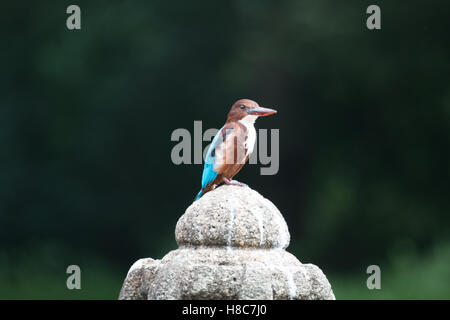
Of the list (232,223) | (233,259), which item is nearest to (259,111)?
(232,223)

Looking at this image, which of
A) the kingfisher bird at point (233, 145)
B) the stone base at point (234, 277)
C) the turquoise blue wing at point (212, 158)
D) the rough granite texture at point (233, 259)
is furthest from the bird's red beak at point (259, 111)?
the stone base at point (234, 277)

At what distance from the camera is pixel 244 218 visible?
4.60 meters

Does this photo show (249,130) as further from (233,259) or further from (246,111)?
(233,259)

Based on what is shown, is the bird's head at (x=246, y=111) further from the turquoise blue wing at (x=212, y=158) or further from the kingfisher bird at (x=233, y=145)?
the turquoise blue wing at (x=212, y=158)

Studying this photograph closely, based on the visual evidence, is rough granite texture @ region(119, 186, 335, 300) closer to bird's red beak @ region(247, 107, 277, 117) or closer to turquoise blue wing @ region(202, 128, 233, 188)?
turquoise blue wing @ region(202, 128, 233, 188)

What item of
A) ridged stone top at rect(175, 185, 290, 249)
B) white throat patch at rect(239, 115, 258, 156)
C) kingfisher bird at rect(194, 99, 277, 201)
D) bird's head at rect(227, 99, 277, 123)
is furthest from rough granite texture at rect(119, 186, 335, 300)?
bird's head at rect(227, 99, 277, 123)

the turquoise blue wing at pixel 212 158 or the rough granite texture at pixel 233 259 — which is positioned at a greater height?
the turquoise blue wing at pixel 212 158

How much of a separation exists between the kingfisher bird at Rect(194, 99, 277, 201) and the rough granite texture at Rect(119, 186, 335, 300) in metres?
0.15

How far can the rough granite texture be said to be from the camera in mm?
4414

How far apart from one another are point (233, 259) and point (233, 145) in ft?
2.80

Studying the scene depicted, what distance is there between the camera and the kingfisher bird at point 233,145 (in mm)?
4941

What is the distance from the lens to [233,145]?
4938 mm

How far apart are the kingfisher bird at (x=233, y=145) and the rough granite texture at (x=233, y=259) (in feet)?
0.50

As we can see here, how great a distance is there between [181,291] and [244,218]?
0.62 meters
